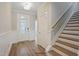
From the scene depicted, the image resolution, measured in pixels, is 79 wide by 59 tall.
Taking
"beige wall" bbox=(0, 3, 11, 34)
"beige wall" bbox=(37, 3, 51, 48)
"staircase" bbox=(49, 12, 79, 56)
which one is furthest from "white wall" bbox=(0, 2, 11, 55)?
"staircase" bbox=(49, 12, 79, 56)

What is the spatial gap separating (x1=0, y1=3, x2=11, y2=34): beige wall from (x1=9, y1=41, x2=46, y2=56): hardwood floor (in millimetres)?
258

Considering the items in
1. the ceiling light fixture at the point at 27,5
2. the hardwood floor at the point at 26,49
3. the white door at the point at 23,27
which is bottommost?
the hardwood floor at the point at 26,49

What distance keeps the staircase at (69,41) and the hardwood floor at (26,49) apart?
0.51 ft

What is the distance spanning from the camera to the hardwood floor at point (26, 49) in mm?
1752

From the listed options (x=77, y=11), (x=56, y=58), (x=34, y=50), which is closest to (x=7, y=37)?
(x=34, y=50)

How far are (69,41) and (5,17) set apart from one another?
914 mm

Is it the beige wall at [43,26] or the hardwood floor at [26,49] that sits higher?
the beige wall at [43,26]

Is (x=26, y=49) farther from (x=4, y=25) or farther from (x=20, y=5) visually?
(x=20, y=5)

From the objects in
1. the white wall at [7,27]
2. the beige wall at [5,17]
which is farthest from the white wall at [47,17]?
the beige wall at [5,17]

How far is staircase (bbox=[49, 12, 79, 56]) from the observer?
171 centimetres

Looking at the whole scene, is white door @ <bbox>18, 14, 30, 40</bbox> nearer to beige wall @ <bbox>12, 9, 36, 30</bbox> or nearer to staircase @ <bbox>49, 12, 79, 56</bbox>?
beige wall @ <bbox>12, 9, 36, 30</bbox>

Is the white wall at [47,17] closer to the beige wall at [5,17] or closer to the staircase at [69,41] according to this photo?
the staircase at [69,41]

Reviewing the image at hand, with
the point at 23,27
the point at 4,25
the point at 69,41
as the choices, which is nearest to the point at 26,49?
the point at 23,27

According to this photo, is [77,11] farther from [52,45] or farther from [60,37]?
[52,45]
